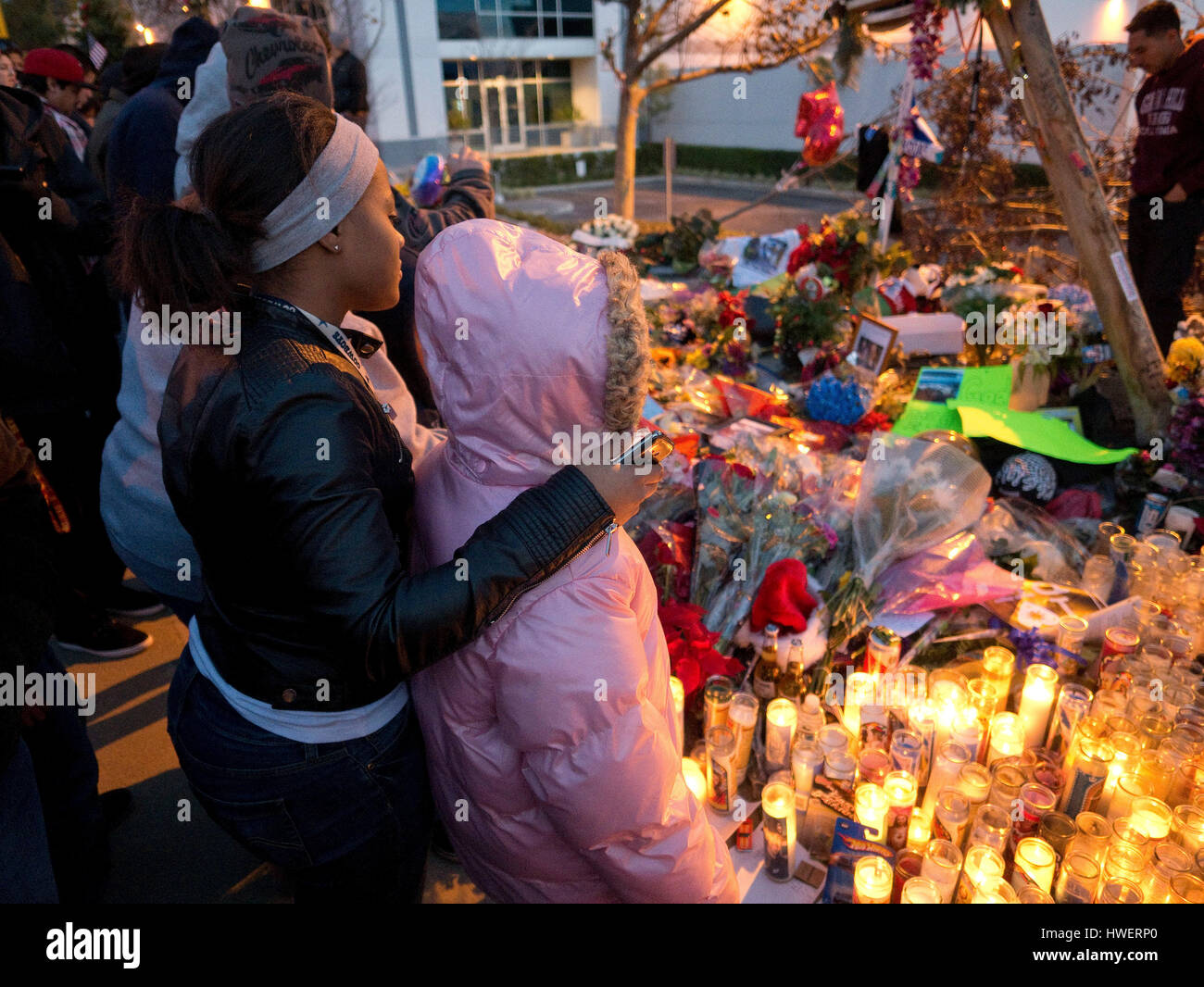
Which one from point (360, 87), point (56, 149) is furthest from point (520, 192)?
point (56, 149)

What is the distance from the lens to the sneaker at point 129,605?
360cm

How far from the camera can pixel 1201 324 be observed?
3.94 metres

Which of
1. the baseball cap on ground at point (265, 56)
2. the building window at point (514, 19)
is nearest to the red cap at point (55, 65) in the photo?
the baseball cap on ground at point (265, 56)

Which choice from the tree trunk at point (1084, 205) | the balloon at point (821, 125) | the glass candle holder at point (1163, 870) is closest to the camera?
the glass candle holder at point (1163, 870)

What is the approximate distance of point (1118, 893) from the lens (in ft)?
5.07

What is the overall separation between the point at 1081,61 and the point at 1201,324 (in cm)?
438

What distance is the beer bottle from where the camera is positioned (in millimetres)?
2346

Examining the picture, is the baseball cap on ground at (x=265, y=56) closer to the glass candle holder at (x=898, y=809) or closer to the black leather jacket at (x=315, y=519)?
the black leather jacket at (x=315, y=519)

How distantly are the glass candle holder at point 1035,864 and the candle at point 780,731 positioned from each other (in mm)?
591

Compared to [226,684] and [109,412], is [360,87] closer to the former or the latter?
[109,412]

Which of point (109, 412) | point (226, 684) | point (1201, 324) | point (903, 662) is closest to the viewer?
point (226, 684)

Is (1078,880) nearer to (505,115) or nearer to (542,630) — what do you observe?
(542,630)

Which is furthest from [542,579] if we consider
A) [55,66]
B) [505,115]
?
[505,115]
